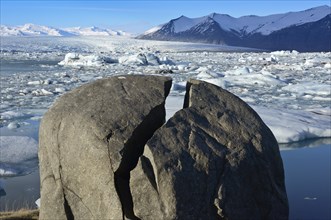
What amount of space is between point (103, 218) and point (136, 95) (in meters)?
1.16

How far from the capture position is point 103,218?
→ 3.91 m

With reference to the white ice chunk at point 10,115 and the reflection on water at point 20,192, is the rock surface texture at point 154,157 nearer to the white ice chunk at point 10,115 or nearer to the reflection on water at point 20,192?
the reflection on water at point 20,192

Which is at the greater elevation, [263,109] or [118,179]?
[118,179]

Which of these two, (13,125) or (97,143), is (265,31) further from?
(97,143)

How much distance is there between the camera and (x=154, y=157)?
3729 mm

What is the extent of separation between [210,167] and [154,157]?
1.63 feet

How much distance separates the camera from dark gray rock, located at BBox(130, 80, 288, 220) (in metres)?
3.70

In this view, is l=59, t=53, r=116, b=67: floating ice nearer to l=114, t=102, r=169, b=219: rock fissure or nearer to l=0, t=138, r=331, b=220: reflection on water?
l=0, t=138, r=331, b=220: reflection on water

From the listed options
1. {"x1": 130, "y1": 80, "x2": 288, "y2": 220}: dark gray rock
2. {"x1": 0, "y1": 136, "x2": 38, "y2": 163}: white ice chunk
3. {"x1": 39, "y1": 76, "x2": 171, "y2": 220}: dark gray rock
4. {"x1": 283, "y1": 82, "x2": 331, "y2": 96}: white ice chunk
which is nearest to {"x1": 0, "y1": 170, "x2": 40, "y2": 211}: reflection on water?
{"x1": 0, "y1": 136, "x2": 38, "y2": 163}: white ice chunk

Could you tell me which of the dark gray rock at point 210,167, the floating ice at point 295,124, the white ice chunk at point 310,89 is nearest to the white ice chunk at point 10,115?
the floating ice at point 295,124

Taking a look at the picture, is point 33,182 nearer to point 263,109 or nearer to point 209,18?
point 263,109

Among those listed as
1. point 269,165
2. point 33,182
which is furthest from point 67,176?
point 33,182

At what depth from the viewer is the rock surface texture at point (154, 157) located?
376 centimetres

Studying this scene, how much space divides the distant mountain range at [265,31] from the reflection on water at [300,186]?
142126 millimetres
